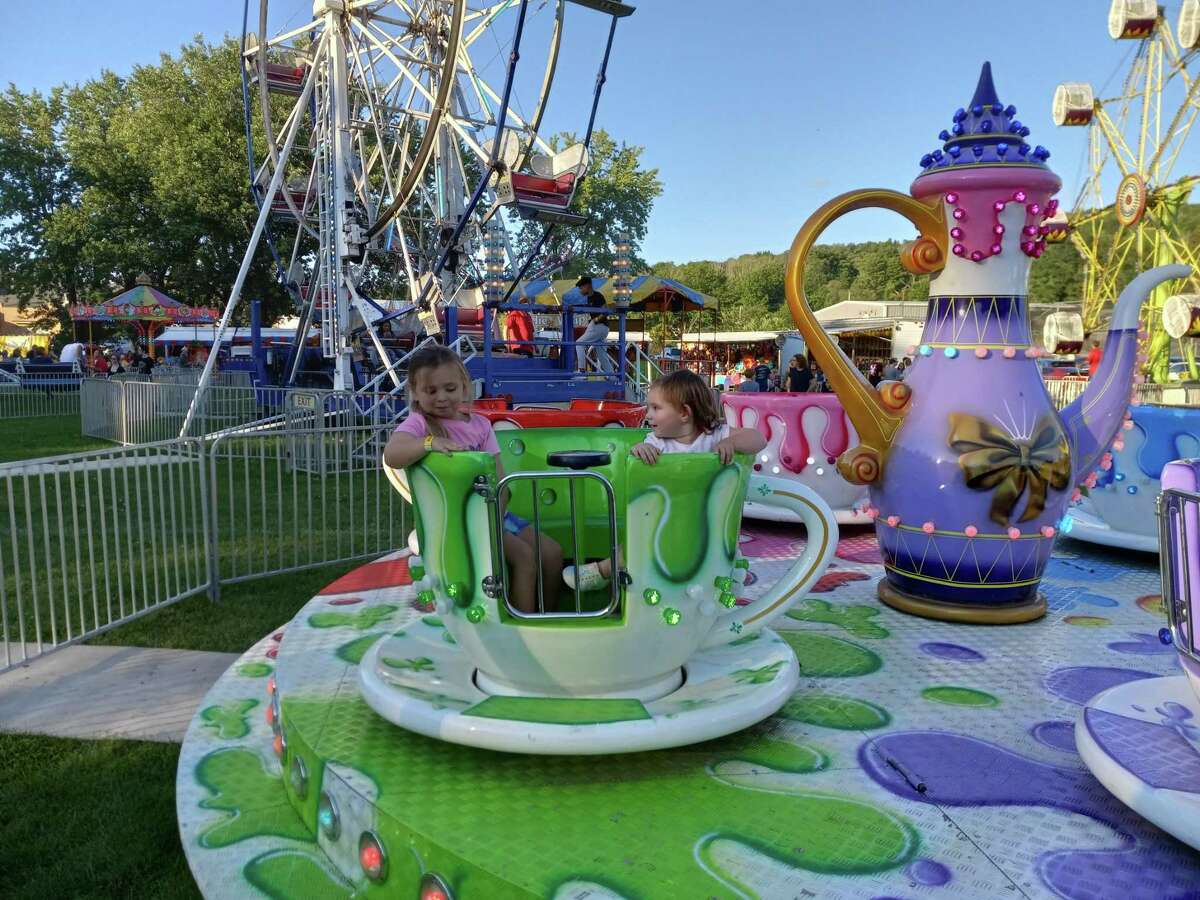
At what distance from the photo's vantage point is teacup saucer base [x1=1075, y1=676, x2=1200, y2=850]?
4.33 feet

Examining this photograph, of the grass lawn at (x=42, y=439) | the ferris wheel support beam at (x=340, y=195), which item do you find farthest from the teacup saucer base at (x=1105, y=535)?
the ferris wheel support beam at (x=340, y=195)

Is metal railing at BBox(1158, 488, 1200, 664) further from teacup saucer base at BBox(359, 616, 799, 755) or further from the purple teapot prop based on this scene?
the purple teapot prop

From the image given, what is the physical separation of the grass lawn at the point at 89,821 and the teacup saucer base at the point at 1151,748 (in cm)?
199

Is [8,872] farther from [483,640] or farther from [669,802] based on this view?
[669,802]

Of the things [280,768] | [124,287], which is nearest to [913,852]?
[280,768]

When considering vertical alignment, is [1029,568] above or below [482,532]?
below

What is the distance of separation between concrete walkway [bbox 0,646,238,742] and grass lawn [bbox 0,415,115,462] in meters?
6.74

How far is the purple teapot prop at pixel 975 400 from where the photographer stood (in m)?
2.62

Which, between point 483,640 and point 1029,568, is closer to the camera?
point 483,640

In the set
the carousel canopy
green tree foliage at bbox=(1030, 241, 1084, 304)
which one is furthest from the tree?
green tree foliage at bbox=(1030, 241, 1084, 304)

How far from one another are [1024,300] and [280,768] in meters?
2.63

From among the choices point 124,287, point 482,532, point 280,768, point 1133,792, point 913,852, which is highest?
point 124,287

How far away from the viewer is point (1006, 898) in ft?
4.28

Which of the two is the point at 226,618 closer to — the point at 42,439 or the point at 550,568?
the point at 550,568
